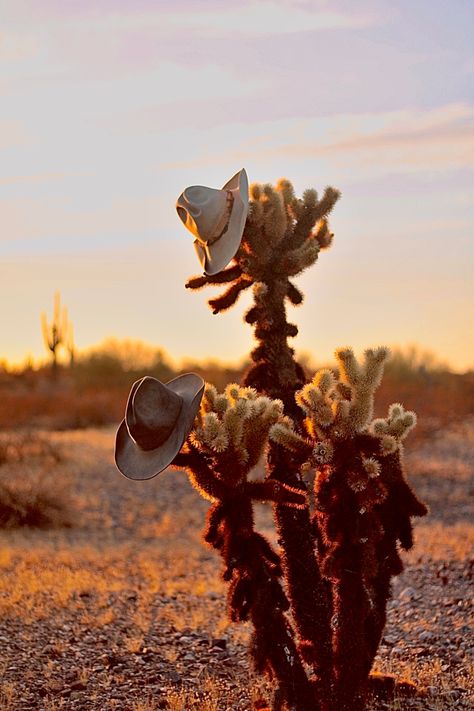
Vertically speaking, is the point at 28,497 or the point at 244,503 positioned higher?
the point at 244,503

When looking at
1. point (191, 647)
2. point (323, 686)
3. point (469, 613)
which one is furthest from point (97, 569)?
point (323, 686)

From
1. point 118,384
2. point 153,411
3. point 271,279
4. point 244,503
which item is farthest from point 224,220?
point 118,384

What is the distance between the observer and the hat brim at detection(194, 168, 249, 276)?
16.1 feet

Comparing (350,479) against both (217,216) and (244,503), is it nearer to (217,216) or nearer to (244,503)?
(244,503)

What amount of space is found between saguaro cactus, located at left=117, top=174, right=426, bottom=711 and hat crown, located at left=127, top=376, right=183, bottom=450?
14 cm

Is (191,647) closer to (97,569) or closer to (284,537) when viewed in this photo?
(284,537)

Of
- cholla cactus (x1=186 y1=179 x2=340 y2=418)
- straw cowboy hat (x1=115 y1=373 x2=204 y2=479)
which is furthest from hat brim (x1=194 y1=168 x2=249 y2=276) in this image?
straw cowboy hat (x1=115 y1=373 x2=204 y2=479)

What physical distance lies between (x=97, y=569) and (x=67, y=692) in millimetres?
4378

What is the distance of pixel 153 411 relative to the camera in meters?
4.65

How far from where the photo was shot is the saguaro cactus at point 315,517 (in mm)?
4555

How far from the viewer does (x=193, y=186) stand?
5020 millimetres

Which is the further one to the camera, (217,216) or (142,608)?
(142,608)

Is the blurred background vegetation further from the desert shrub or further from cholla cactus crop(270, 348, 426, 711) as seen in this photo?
cholla cactus crop(270, 348, 426, 711)

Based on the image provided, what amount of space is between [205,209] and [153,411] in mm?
1115
